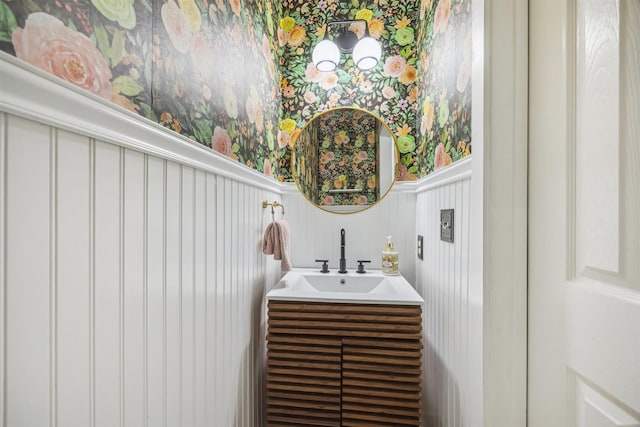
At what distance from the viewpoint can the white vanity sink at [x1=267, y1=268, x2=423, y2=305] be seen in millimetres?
1125

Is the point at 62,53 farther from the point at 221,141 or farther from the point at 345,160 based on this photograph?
the point at 345,160

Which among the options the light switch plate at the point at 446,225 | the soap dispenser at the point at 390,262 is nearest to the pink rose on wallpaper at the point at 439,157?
the light switch plate at the point at 446,225

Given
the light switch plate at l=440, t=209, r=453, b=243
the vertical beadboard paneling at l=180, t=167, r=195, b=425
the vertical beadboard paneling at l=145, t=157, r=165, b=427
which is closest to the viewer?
the vertical beadboard paneling at l=145, t=157, r=165, b=427

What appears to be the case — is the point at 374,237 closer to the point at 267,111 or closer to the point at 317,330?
the point at 317,330

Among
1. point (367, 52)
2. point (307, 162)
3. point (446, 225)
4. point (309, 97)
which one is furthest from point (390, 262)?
point (367, 52)

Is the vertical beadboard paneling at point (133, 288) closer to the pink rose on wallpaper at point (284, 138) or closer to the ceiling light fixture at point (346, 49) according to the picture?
the pink rose on wallpaper at point (284, 138)

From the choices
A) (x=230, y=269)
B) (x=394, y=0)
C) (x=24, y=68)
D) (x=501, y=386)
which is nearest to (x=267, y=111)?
(x=230, y=269)

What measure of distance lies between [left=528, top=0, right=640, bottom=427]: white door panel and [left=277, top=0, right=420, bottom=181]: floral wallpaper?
96 centimetres

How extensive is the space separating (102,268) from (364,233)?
1336mm

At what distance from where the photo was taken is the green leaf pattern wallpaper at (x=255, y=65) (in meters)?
0.43

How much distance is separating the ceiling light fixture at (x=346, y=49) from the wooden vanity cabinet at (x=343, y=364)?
1.36 meters

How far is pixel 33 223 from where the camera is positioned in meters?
0.36

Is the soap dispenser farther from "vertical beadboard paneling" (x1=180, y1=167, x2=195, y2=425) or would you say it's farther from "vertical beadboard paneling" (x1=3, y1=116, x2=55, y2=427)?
"vertical beadboard paneling" (x1=3, y1=116, x2=55, y2=427)

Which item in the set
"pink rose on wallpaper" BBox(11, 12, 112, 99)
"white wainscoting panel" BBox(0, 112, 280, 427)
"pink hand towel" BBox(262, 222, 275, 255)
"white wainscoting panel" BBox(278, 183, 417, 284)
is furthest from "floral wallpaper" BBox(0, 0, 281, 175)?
"white wainscoting panel" BBox(278, 183, 417, 284)
